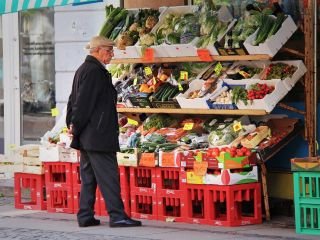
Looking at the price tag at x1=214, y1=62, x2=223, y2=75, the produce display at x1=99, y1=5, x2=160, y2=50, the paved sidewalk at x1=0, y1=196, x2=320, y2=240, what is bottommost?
the paved sidewalk at x1=0, y1=196, x2=320, y2=240

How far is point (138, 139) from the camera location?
12.6 meters

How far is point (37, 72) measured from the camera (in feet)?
52.6

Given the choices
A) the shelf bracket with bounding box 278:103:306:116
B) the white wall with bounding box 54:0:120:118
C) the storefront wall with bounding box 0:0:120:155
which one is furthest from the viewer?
the storefront wall with bounding box 0:0:120:155

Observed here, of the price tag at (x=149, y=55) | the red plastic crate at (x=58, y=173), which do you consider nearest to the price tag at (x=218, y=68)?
the price tag at (x=149, y=55)

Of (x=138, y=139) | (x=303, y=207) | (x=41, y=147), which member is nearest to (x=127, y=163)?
(x=138, y=139)

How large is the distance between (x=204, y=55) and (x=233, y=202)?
1666mm

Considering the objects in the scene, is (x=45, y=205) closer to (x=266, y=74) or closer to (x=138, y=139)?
(x=138, y=139)

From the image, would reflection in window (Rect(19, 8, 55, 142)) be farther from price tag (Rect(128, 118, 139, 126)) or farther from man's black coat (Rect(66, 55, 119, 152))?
man's black coat (Rect(66, 55, 119, 152))

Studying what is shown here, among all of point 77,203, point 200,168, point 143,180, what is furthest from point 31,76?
point 200,168

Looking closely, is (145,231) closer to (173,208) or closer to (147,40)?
(173,208)

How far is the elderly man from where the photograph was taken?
11422 millimetres

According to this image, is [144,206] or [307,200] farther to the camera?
[144,206]

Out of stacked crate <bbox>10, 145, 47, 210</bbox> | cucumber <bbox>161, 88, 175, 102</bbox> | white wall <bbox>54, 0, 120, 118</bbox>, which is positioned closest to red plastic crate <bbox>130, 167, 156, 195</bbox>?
cucumber <bbox>161, 88, 175, 102</bbox>

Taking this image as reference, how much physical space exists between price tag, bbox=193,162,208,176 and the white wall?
147 inches
